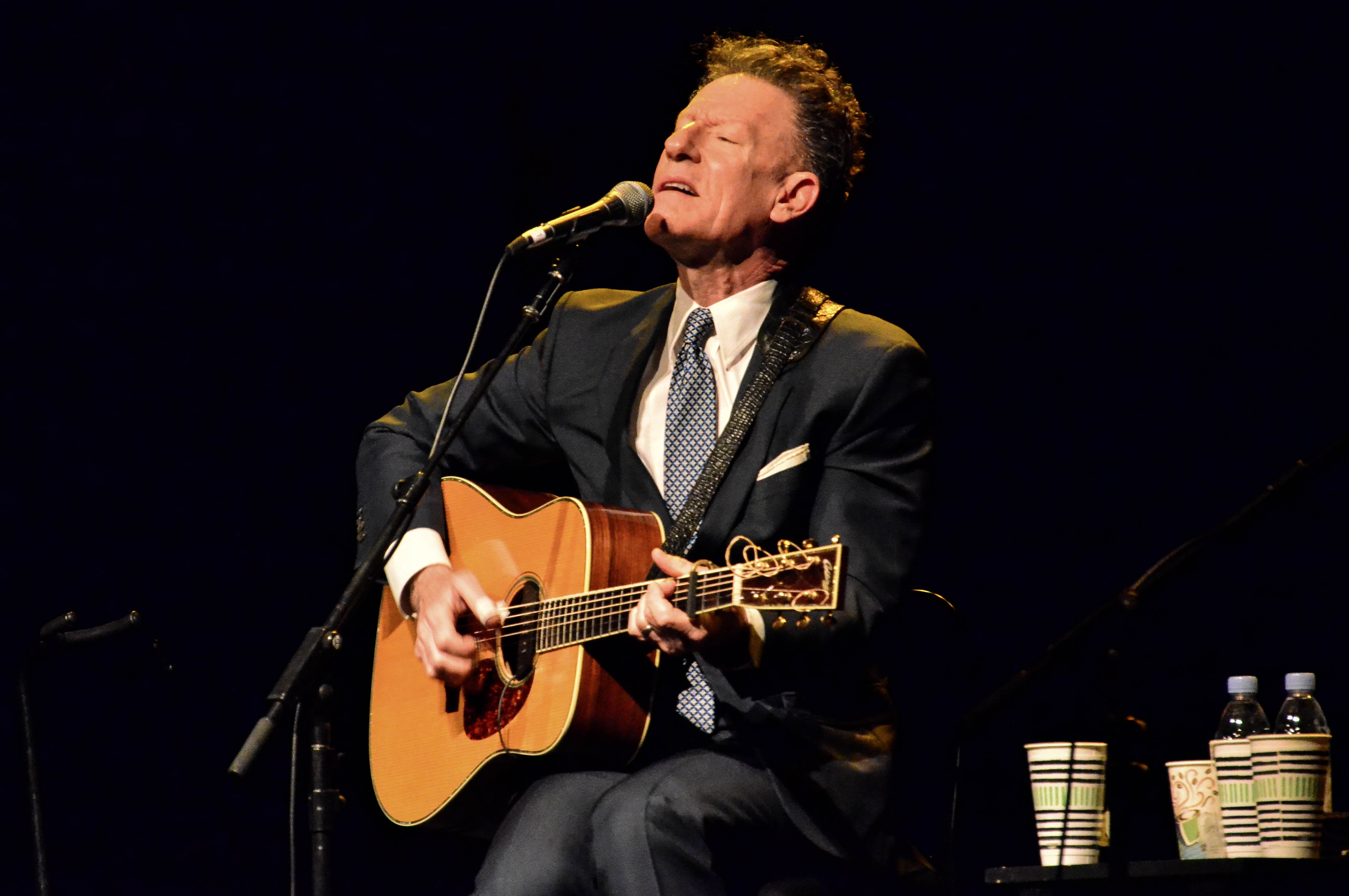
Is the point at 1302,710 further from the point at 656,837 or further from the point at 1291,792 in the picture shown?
the point at 656,837

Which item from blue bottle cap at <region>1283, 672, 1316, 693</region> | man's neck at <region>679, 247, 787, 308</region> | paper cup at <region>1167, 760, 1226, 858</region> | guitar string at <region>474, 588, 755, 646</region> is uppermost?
man's neck at <region>679, 247, 787, 308</region>

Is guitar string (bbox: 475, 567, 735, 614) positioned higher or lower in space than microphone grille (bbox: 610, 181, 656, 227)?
lower

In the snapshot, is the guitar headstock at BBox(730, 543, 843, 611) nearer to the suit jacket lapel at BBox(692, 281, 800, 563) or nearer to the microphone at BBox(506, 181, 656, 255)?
the suit jacket lapel at BBox(692, 281, 800, 563)

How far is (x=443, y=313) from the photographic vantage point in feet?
12.0

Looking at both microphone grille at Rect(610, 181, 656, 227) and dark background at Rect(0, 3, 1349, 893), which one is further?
dark background at Rect(0, 3, 1349, 893)

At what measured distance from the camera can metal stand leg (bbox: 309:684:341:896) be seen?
223 centimetres

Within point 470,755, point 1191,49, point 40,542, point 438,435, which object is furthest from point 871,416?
point 40,542

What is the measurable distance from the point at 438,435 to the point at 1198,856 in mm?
1598

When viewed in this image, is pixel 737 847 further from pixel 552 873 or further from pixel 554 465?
pixel 554 465

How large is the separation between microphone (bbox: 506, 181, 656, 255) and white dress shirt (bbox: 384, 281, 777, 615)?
1.11 ft

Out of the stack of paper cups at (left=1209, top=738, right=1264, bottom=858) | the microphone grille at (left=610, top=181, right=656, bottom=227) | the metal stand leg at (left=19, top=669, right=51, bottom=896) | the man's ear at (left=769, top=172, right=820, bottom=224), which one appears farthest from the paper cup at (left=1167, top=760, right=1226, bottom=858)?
the metal stand leg at (left=19, top=669, right=51, bottom=896)

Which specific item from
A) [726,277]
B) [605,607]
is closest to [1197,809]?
[605,607]

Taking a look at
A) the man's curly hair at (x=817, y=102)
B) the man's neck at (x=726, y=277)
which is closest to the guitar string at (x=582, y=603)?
the man's neck at (x=726, y=277)

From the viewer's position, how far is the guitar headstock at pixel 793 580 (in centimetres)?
222
